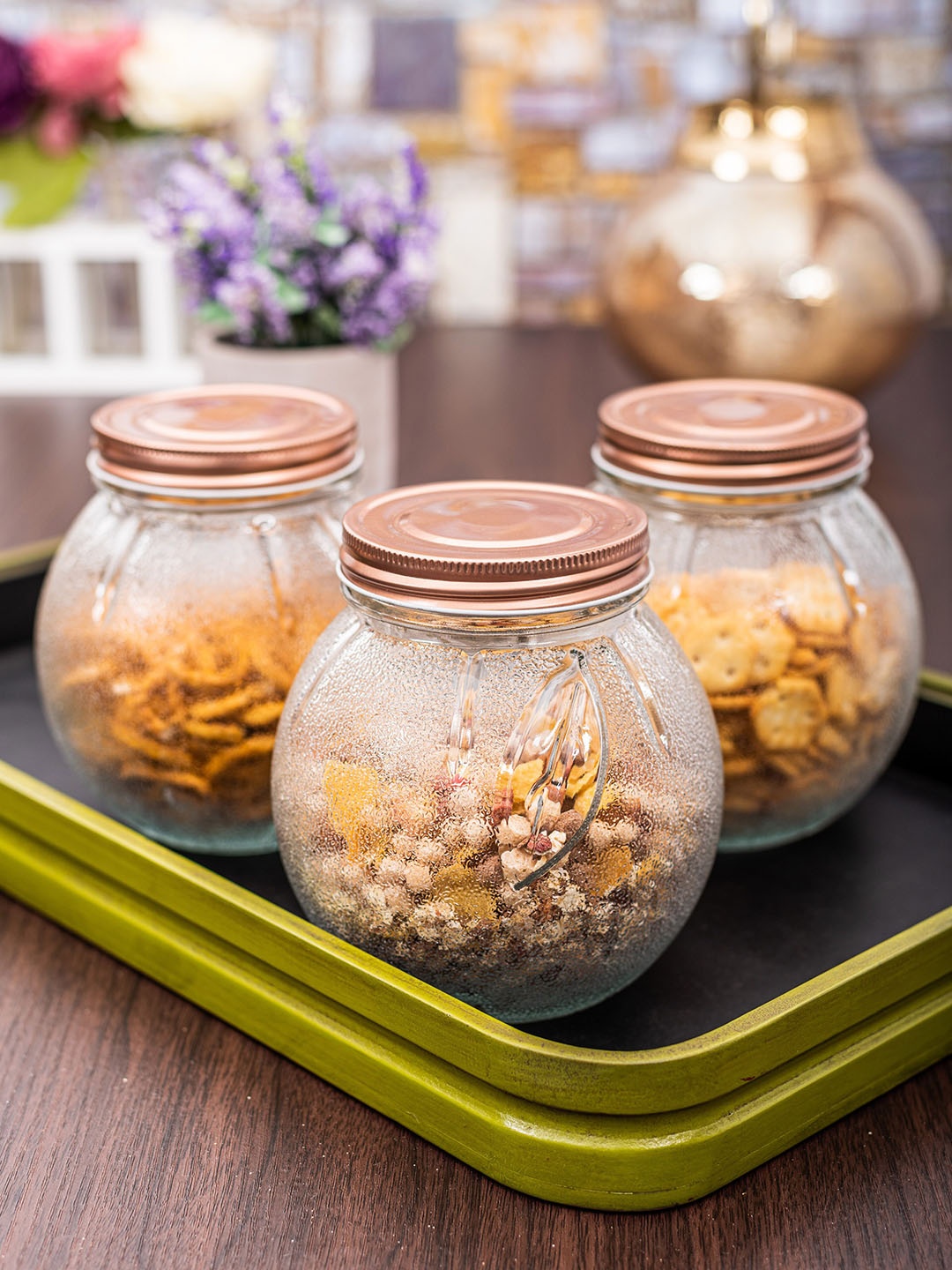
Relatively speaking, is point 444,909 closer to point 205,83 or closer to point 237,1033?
point 237,1033

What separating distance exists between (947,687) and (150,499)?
0.34 meters

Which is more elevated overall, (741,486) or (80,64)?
(80,64)

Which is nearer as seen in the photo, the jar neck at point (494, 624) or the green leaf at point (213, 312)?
the jar neck at point (494, 624)

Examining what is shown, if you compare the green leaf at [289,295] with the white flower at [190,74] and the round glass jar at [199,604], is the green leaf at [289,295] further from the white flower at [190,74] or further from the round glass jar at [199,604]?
the white flower at [190,74]

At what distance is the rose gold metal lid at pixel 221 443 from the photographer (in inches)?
20.7

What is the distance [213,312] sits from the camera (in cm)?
85

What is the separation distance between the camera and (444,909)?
443mm

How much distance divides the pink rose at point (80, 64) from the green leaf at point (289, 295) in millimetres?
450

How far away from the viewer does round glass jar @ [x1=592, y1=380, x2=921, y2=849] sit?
54 centimetres

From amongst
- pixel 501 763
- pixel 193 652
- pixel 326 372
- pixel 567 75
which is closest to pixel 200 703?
pixel 193 652

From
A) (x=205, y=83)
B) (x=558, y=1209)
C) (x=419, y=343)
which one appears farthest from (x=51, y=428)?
(x=558, y=1209)

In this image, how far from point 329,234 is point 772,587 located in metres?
0.38

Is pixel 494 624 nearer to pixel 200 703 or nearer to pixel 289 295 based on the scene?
pixel 200 703

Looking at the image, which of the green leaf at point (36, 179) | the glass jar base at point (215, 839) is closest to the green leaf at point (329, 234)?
the glass jar base at point (215, 839)
